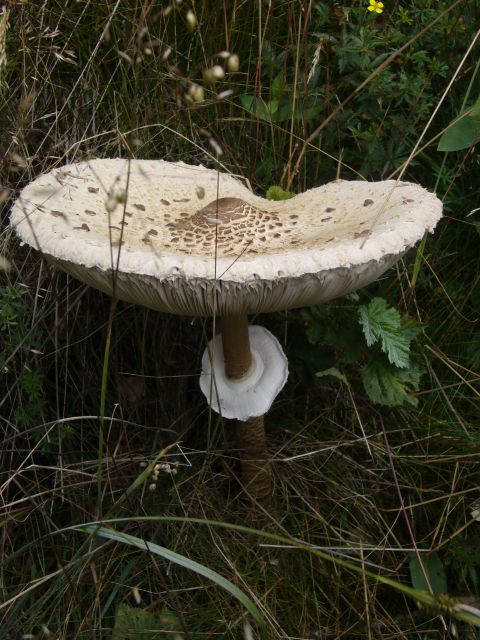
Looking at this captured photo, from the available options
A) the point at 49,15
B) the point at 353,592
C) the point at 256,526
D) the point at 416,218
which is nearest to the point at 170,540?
the point at 256,526

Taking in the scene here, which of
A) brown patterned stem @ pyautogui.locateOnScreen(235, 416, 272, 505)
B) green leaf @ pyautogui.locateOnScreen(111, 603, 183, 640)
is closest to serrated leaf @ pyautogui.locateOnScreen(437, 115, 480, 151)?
brown patterned stem @ pyautogui.locateOnScreen(235, 416, 272, 505)

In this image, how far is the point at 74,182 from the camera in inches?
86.7

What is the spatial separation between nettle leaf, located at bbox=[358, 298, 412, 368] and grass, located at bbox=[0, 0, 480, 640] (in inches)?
9.8

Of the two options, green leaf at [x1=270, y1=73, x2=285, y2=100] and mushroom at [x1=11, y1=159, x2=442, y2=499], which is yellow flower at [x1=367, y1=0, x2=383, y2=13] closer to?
green leaf at [x1=270, y1=73, x2=285, y2=100]

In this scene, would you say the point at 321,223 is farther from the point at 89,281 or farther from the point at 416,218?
the point at 89,281

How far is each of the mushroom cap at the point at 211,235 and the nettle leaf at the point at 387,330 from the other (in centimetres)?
39

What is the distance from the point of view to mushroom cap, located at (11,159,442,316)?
1.61m

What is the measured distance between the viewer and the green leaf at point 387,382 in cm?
237

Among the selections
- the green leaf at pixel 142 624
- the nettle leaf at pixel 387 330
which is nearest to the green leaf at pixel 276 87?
the nettle leaf at pixel 387 330

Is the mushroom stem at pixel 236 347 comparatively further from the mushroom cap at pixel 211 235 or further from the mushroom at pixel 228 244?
the mushroom cap at pixel 211 235

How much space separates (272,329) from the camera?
2.87 m

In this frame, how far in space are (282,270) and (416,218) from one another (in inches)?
19.7

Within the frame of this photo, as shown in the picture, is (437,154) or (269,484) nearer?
(269,484)

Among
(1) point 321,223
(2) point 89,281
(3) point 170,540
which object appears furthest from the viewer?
(3) point 170,540
